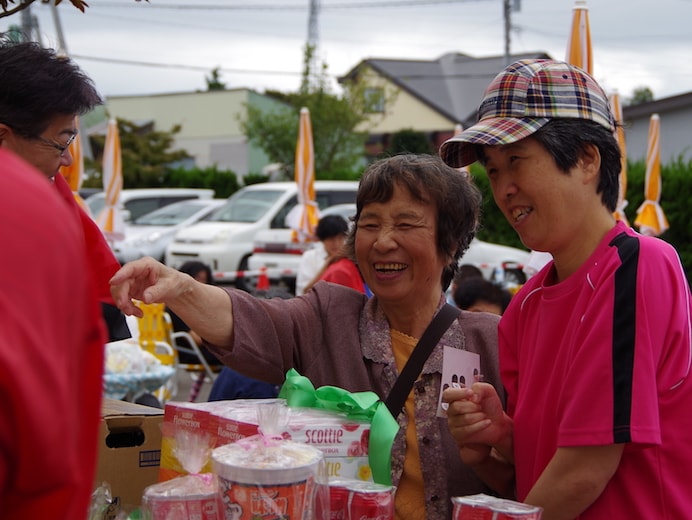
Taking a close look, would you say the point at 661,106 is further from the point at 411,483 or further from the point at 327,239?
the point at 411,483

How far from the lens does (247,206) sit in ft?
55.9

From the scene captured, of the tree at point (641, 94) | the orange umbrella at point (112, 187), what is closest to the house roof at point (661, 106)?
the orange umbrella at point (112, 187)

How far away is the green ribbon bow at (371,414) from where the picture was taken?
64.9 inches

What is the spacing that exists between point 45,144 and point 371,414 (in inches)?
46.6

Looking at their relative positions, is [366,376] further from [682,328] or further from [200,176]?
[200,176]

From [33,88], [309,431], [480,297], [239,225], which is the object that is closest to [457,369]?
[309,431]

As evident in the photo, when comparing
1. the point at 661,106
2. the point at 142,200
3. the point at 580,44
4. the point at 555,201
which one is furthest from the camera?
the point at 661,106

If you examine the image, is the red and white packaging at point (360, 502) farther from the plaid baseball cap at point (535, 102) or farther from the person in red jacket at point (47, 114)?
the person in red jacket at point (47, 114)

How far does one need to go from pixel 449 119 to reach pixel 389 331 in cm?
4756

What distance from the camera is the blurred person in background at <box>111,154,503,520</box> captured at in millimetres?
2166

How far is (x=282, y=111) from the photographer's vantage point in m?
34.9

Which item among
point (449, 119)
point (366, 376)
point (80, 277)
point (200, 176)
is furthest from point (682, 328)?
point (449, 119)

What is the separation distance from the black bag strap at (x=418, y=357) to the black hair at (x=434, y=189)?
0.68ft

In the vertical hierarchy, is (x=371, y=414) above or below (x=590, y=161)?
below
